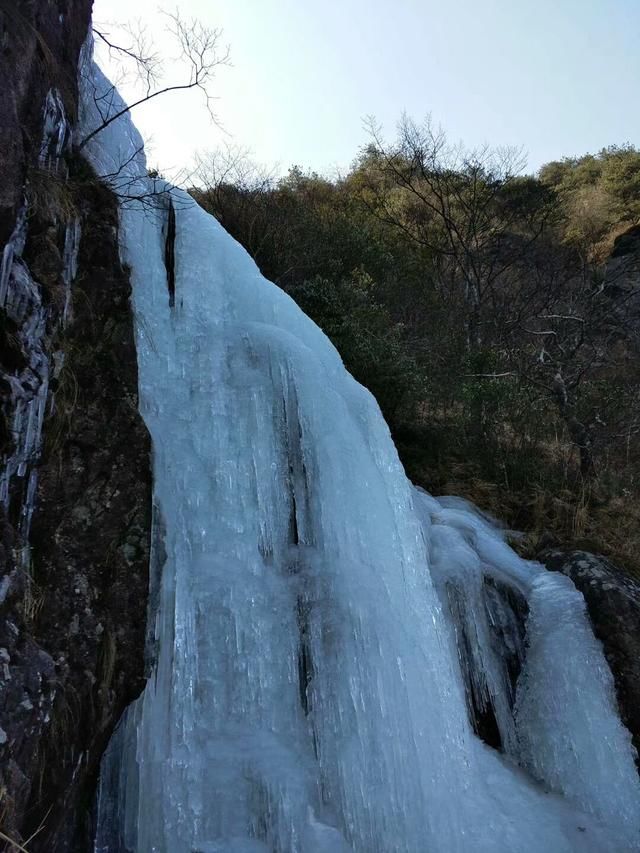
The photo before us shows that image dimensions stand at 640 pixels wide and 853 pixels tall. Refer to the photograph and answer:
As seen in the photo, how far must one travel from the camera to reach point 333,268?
9812mm

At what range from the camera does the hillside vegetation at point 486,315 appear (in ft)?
21.4

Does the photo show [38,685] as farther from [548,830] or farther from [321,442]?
[548,830]

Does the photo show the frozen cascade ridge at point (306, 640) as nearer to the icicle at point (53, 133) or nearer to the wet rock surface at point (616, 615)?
the wet rock surface at point (616, 615)

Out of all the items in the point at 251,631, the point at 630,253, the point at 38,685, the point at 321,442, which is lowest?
the point at 251,631

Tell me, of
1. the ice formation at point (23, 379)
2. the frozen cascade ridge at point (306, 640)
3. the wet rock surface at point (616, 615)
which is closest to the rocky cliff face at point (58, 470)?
the ice formation at point (23, 379)

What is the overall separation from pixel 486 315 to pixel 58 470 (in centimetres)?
980

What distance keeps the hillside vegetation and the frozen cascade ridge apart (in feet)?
6.13

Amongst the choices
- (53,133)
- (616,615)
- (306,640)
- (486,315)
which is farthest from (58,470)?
(486,315)

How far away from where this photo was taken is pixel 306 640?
10.3 feet

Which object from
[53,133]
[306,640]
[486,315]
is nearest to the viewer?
[306,640]

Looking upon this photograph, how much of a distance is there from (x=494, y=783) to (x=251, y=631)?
5.54 ft

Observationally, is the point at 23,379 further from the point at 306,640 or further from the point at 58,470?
the point at 306,640

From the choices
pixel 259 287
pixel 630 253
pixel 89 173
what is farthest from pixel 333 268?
pixel 630 253


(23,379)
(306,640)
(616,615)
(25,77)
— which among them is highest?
(25,77)
